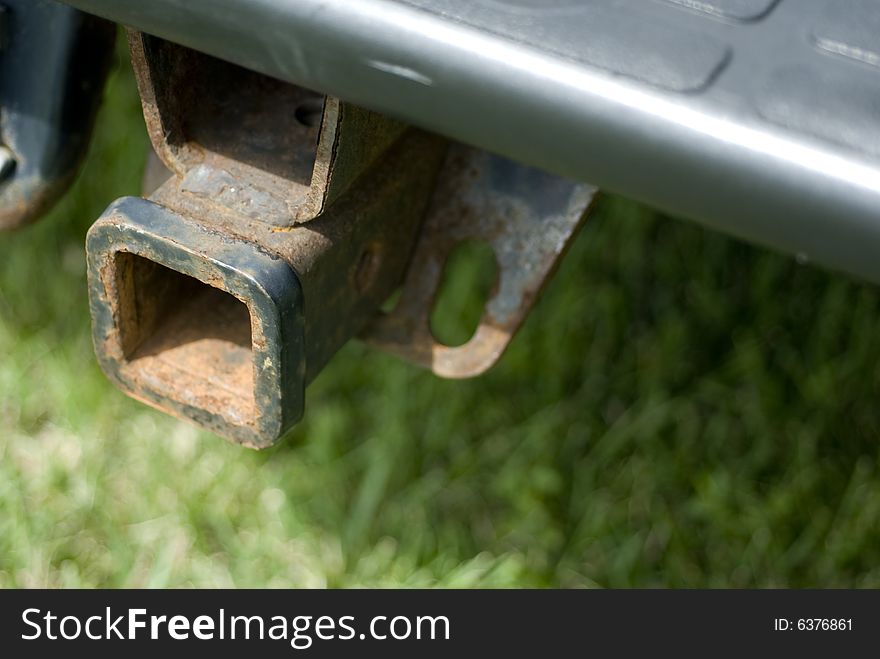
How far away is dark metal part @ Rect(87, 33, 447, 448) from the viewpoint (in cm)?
95

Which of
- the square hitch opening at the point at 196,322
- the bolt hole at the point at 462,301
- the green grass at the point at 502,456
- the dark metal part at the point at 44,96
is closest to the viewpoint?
the square hitch opening at the point at 196,322

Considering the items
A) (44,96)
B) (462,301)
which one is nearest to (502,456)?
(462,301)

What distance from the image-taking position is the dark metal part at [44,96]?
115cm

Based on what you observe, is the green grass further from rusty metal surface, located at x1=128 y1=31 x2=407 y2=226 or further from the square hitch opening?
rusty metal surface, located at x1=128 y1=31 x2=407 y2=226

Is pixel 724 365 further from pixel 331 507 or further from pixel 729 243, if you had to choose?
pixel 331 507

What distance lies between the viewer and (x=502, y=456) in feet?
5.86

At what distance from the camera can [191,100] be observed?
108cm

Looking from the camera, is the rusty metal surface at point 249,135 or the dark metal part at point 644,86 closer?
the dark metal part at point 644,86

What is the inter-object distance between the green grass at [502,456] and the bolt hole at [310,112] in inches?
25.7

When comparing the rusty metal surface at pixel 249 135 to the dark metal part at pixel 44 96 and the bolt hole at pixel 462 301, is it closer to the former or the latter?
the dark metal part at pixel 44 96

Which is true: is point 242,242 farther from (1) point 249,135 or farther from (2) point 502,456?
(2) point 502,456

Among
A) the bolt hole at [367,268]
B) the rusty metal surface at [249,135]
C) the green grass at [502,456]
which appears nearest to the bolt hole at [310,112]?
the rusty metal surface at [249,135]
